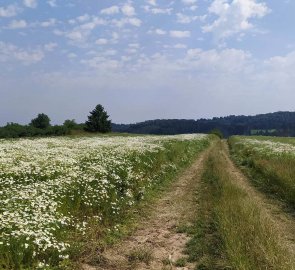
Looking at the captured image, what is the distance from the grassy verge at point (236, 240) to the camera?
7520mm

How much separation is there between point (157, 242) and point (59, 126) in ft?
221

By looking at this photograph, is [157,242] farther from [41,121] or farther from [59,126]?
[41,121]

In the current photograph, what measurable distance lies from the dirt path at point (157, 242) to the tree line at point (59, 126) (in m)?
52.1

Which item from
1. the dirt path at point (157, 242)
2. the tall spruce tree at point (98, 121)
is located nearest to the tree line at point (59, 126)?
the tall spruce tree at point (98, 121)

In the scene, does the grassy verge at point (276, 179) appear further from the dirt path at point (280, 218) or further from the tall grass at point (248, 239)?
the tall grass at point (248, 239)

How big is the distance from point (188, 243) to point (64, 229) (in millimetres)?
3323

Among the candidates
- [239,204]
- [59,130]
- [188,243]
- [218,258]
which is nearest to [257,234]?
[218,258]

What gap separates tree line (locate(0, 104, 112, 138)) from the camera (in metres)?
64.9

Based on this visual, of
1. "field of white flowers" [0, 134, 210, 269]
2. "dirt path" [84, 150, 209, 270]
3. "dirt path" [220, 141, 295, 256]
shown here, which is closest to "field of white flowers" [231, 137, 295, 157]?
"dirt path" [220, 141, 295, 256]

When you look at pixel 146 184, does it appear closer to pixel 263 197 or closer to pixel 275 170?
pixel 263 197

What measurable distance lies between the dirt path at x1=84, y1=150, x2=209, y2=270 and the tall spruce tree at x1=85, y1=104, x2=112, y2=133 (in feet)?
231

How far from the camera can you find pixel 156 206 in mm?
14797

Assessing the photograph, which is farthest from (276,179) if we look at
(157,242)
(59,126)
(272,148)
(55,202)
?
(59,126)

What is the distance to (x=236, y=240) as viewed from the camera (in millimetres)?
8727
